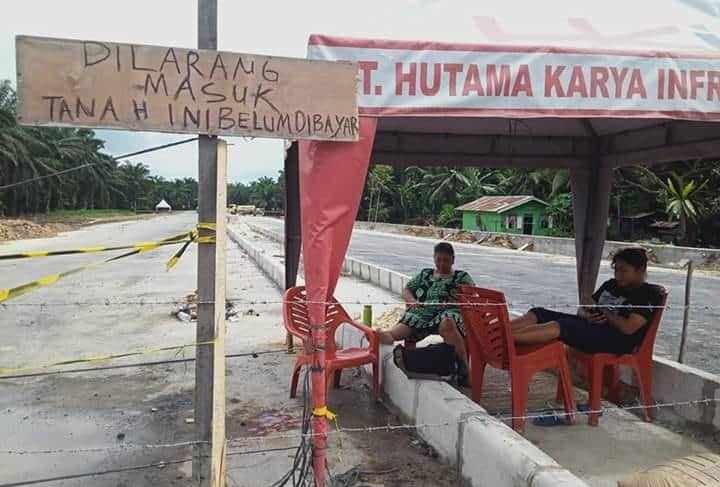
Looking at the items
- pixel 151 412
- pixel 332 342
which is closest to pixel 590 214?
pixel 332 342

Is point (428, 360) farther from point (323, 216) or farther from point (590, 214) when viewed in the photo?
point (590, 214)

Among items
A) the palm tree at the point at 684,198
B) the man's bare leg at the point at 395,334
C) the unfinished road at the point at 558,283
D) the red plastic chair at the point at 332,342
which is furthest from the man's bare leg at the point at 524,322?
the palm tree at the point at 684,198

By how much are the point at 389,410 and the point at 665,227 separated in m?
29.1

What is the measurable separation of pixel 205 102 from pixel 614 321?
324cm

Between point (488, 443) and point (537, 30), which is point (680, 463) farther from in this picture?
point (537, 30)

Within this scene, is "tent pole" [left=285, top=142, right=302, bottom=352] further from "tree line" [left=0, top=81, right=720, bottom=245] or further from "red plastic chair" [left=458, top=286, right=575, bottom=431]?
"red plastic chair" [left=458, top=286, right=575, bottom=431]

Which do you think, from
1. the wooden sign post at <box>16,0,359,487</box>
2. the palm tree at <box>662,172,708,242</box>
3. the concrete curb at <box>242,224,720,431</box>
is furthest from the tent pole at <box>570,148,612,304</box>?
the palm tree at <box>662,172,708,242</box>

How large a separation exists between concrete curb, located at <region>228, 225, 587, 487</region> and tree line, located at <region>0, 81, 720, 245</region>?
2.44m

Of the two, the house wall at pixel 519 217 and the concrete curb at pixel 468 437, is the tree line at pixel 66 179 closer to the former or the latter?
the concrete curb at pixel 468 437

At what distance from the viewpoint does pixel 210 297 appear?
294cm

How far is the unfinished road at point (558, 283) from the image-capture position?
331 inches

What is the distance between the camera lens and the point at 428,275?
551cm

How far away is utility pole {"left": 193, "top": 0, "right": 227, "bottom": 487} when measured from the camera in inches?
113

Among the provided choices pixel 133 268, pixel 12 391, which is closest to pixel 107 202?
pixel 133 268
